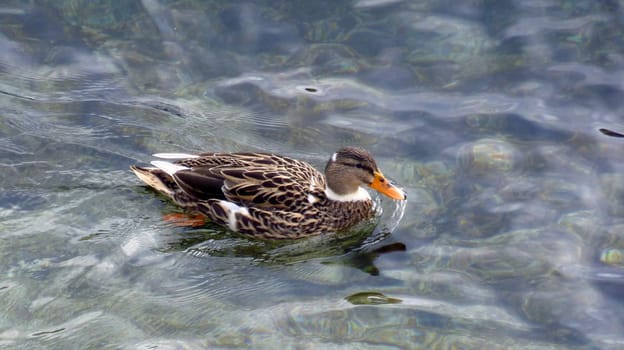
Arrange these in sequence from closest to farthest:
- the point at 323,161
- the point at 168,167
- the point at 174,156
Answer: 1. the point at 168,167
2. the point at 174,156
3. the point at 323,161

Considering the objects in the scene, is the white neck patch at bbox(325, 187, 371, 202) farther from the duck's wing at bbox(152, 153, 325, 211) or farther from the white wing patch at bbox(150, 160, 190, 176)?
the white wing patch at bbox(150, 160, 190, 176)

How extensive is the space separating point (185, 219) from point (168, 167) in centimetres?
57

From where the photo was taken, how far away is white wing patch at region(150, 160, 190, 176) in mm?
9094

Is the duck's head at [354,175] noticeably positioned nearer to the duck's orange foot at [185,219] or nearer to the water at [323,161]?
the water at [323,161]

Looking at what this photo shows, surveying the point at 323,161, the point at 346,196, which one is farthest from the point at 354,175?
the point at 323,161

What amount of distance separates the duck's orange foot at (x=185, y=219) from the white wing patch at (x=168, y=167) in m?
0.43

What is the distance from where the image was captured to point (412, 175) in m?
9.47

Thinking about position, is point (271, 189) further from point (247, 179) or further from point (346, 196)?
point (346, 196)

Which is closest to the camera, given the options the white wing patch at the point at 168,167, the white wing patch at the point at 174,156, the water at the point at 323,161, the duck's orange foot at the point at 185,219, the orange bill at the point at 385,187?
the water at the point at 323,161

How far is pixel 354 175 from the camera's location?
354 inches

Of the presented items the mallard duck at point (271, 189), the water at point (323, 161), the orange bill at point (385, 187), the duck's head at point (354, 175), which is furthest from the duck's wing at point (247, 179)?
the orange bill at point (385, 187)

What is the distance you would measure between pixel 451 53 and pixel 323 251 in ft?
11.9

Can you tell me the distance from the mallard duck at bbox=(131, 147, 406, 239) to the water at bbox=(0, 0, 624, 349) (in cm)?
25

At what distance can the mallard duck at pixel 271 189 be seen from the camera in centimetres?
886
